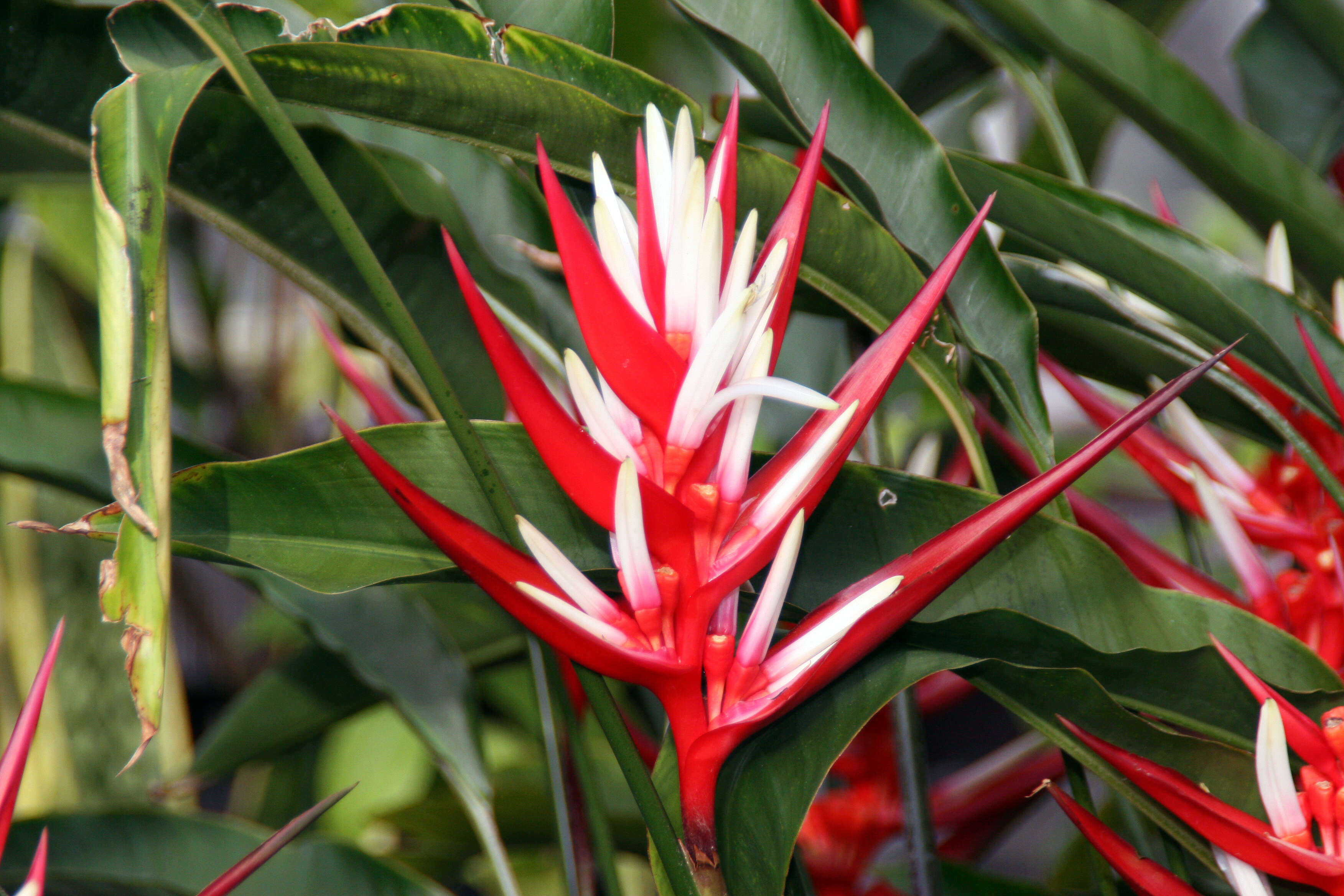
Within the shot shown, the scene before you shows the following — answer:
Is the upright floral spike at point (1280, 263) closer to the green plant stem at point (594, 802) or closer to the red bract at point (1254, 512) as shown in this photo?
the red bract at point (1254, 512)

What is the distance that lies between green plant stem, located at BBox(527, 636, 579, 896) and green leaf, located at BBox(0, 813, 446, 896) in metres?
0.07

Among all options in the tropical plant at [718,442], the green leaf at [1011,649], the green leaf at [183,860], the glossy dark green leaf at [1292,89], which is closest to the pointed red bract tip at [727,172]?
the tropical plant at [718,442]

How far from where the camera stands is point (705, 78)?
101 centimetres

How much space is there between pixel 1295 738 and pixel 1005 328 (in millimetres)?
172

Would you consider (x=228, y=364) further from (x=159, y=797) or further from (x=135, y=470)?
(x=135, y=470)

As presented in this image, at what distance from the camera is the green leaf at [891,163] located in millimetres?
368

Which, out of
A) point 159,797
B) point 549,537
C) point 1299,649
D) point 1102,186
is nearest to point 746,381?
point 549,537

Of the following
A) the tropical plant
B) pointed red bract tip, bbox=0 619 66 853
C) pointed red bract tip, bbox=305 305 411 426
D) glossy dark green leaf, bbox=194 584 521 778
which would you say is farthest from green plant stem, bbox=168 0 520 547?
glossy dark green leaf, bbox=194 584 521 778

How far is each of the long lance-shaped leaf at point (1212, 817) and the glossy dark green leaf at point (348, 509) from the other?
0.19m

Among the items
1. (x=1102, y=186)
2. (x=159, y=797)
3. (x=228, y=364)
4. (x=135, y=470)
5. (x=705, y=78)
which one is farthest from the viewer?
(x=1102, y=186)

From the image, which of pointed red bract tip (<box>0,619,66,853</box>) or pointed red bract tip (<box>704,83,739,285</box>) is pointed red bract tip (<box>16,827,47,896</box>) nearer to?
pointed red bract tip (<box>0,619,66,853</box>)

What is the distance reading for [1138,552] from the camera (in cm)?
41

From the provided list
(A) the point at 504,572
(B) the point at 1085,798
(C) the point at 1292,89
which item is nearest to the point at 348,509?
(A) the point at 504,572

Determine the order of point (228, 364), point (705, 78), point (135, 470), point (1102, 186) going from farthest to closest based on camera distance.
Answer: point (1102, 186)
point (228, 364)
point (705, 78)
point (135, 470)
